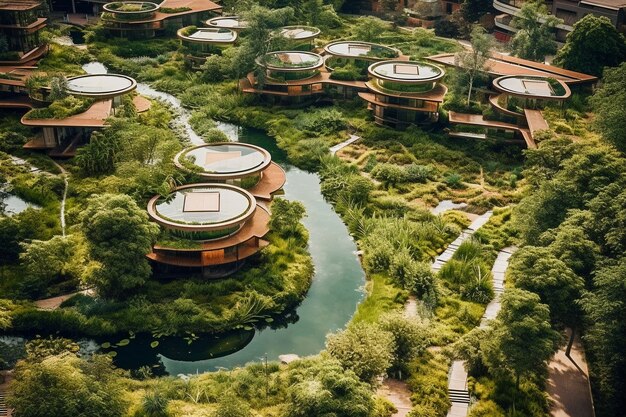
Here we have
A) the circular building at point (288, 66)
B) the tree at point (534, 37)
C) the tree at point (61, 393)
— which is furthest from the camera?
the tree at point (534, 37)

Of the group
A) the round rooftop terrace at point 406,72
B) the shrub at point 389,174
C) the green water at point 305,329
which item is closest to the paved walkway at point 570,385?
the green water at point 305,329

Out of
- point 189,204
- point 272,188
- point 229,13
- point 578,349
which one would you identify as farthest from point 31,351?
point 229,13

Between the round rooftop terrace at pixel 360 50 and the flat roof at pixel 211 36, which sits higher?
the round rooftop terrace at pixel 360 50

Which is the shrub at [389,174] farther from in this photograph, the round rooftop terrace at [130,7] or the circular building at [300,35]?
the round rooftop terrace at [130,7]

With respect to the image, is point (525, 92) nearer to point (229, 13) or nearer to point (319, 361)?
point (319, 361)

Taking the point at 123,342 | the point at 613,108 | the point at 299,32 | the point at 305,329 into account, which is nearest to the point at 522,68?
the point at 613,108

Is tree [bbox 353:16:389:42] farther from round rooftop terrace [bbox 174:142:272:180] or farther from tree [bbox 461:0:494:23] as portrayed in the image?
round rooftop terrace [bbox 174:142:272:180]

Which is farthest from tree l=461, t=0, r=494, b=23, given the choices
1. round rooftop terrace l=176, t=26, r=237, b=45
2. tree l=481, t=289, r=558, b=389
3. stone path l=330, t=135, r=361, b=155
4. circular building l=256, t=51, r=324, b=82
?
tree l=481, t=289, r=558, b=389

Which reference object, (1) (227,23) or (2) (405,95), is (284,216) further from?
(1) (227,23)
